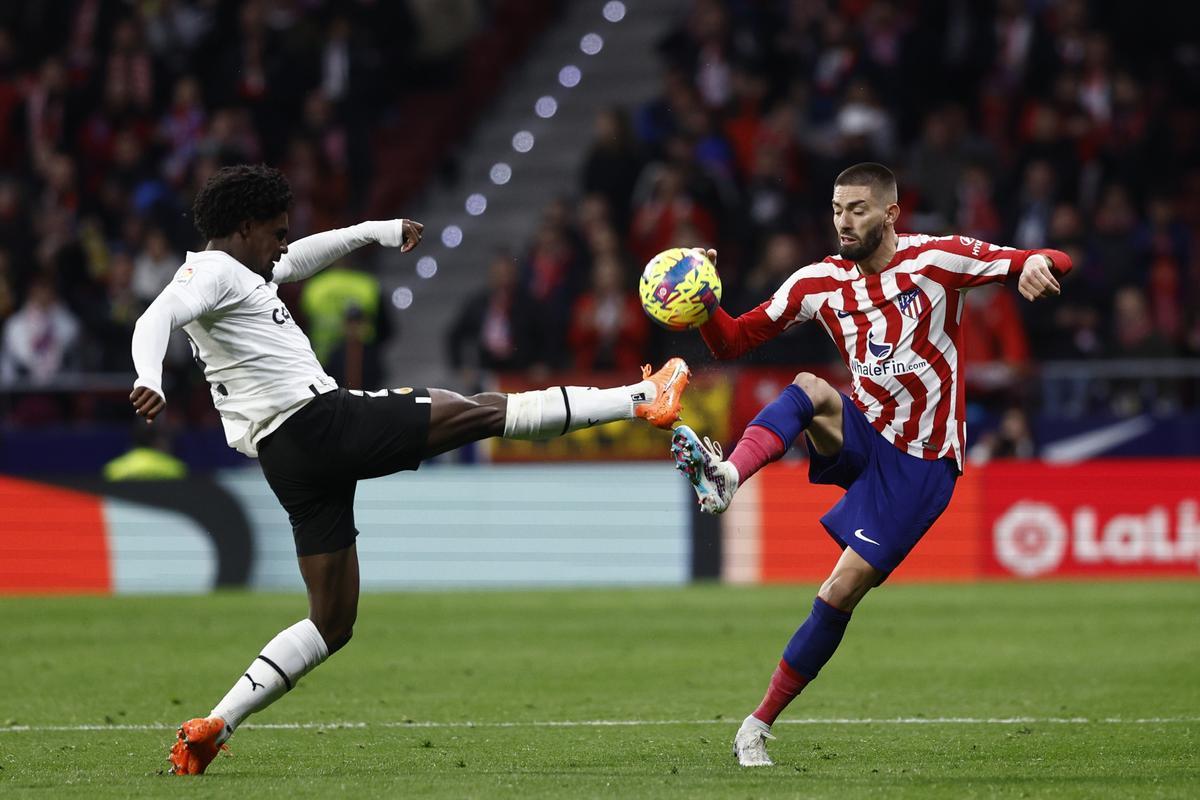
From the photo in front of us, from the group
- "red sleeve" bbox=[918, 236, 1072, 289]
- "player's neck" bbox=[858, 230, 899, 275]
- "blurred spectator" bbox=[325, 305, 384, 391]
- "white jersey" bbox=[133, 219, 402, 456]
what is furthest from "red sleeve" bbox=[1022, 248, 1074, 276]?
"blurred spectator" bbox=[325, 305, 384, 391]

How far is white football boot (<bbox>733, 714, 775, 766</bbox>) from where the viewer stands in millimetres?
7777

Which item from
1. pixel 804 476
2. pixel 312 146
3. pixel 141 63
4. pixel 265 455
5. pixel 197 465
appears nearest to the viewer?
pixel 265 455

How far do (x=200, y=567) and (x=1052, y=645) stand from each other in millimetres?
7947

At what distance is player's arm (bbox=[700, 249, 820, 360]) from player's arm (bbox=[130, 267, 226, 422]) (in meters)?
2.11

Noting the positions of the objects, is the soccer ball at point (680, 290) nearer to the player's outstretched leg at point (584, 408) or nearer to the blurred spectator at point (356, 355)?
the player's outstretched leg at point (584, 408)

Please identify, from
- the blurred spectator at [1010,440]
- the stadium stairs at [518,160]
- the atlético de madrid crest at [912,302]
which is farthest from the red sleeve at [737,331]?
the stadium stairs at [518,160]

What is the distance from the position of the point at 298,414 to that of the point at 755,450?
6.02ft

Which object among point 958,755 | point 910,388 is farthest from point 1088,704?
point 910,388

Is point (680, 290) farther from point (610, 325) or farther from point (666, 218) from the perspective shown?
point (666, 218)

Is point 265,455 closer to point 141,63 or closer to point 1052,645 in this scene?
point 1052,645

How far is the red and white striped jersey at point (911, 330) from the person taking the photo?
7.94 m

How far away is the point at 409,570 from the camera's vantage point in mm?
17016

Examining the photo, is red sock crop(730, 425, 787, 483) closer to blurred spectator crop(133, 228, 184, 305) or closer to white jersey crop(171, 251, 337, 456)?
white jersey crop(171, 251, 337, 456)

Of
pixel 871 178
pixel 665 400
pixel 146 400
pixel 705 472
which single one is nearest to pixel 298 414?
pixel 146 400
